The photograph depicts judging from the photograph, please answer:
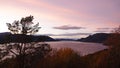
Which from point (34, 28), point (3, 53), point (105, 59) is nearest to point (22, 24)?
point (34, 28)

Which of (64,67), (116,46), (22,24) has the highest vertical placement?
(22,24)

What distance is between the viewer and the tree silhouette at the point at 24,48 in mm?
45688

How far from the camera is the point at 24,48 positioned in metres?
45.9

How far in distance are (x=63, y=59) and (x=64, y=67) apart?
5.80ft

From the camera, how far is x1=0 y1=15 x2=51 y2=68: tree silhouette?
4569cm

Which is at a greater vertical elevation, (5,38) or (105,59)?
(5,38)

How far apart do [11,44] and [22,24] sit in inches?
130

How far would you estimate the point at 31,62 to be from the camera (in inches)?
1809

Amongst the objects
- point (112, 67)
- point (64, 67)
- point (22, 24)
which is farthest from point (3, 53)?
point (112, 67)

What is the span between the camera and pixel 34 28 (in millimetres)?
47781

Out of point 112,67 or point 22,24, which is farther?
point 112,67

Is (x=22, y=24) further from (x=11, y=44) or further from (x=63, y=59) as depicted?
(x=63, y=59)

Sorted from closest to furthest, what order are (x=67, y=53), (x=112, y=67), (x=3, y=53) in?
(x=3, y=53) → (x=112, y=67) → (x=67, y=53)

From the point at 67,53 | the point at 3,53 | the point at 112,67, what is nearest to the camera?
the point at 3,53
